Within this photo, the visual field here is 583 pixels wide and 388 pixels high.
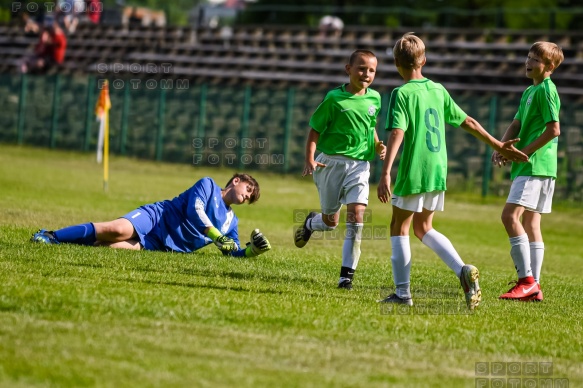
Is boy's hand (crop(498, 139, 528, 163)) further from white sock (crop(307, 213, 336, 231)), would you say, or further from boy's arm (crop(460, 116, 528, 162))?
white sock (crop(307, 213, 336, 231))

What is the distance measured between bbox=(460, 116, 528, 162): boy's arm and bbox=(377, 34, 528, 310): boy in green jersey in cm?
25

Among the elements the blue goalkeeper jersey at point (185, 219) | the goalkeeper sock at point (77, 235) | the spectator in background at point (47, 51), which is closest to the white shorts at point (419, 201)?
the blue goalkeeper jersey at point (185, 219)

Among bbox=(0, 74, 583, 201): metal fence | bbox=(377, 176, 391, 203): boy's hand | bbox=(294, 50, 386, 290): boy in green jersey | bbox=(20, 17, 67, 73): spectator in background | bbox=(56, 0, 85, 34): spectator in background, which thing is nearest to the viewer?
bbox=(377, 176, 391, 203): boy's hand

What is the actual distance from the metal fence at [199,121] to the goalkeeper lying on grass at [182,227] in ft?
50.5

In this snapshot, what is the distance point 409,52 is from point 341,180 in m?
1.62

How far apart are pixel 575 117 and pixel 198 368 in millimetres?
19719

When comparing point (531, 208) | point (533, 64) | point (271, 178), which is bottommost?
point (271, 178)

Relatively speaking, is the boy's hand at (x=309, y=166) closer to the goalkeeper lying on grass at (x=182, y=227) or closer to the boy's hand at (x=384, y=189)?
the boy's hand at (x=384, y=189)

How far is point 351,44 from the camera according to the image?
33.8 metres

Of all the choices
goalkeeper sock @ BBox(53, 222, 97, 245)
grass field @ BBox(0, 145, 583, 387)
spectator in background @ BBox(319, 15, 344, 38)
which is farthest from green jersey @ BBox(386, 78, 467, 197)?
spectator in background @ BBox(319, 15, 344, 38)

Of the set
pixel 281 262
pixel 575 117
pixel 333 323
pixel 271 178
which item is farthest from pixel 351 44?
pixel 333 323

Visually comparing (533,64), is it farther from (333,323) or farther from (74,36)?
(74,36)

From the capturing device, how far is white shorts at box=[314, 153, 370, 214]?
348 inches

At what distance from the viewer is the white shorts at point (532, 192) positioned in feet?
29.8
